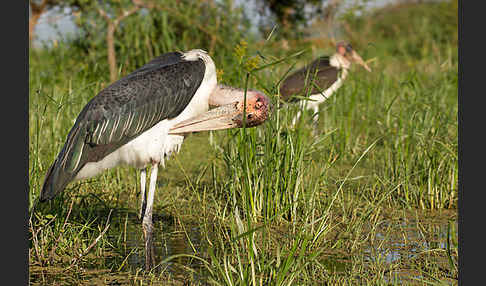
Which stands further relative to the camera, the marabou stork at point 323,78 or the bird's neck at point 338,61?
the bird's neck at point 338,61

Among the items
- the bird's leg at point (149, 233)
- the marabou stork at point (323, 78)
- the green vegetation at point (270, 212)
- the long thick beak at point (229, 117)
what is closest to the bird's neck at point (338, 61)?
the marabou stork at point (323, 78)

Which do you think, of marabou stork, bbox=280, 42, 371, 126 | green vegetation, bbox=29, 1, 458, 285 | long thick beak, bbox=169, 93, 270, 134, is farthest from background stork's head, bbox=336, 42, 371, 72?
long thick beak, bbox=169, 93, 270, 134

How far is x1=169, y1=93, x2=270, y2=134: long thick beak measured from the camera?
133 inches

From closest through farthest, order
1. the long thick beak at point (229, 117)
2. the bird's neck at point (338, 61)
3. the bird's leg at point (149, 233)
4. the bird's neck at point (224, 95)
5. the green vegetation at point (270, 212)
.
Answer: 1. the green vegetation at point (270, 212)
2. the bird's leg at point (149, 233)
3. the long thick beak at point (229, 117)
4. the bird's neck at point (224, 95)
5. the bird's neck at point (338, 61)

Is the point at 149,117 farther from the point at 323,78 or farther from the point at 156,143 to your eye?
the point at 323,78

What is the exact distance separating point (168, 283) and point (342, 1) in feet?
23.3

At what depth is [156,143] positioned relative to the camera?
136 inches

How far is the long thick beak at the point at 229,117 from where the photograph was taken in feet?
11.1

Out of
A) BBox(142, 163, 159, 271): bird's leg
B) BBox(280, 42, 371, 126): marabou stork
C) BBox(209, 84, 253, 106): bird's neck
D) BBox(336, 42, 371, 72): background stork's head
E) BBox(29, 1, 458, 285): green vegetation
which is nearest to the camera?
BBox(29, 1, 458, 285): green vegetation

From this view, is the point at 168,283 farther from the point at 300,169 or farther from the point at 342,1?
the point at 342,1

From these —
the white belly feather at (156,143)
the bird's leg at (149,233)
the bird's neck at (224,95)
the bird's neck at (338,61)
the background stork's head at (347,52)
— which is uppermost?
the background stork's head at (347,52)

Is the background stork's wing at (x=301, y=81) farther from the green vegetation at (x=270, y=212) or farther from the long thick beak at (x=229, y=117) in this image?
the long thick beak at (x=229, y=117)

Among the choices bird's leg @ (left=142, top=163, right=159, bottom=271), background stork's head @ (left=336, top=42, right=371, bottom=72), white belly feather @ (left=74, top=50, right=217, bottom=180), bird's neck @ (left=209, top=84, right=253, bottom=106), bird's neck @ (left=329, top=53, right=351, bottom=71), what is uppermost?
background stork's head @ (left=336, top=42, right=371, bottom=72)

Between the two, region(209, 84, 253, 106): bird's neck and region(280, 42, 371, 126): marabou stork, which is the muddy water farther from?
region(280, 42, 371, 126): marabou stork
